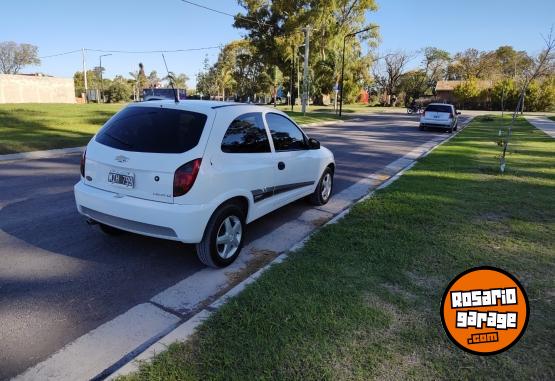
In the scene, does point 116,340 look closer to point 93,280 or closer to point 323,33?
point 93,280

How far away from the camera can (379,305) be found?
10.8 ft

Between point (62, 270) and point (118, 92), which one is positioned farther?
point (118, 92)

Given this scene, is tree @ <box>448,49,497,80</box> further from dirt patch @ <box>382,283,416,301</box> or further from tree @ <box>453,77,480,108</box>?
dirt patch @ <box>382,283,416,301</box>

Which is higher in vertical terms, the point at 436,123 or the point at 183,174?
the point at 436,123

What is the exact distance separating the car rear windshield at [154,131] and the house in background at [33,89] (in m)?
52.1

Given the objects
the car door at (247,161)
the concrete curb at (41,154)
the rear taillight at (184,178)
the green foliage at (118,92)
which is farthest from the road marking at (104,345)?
the green foliage at (118,92)

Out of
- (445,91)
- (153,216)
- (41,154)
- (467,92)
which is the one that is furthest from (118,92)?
(153,216)

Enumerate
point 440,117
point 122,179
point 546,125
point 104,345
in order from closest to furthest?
point 104,345, point 122,179, point 440,117, point 546,125

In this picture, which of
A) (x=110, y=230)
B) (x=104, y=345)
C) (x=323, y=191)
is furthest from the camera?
(x=323, y=191)

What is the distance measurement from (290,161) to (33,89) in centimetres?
5588

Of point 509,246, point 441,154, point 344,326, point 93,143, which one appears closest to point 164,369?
point 344,326

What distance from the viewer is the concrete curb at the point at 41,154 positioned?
33.1 ft

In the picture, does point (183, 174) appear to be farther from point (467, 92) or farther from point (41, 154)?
point (467, 92)

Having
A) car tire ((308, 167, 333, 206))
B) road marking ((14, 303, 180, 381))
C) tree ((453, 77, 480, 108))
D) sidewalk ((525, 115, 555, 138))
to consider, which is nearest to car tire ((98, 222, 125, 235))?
road marking ((14, 303, 180, 381))
